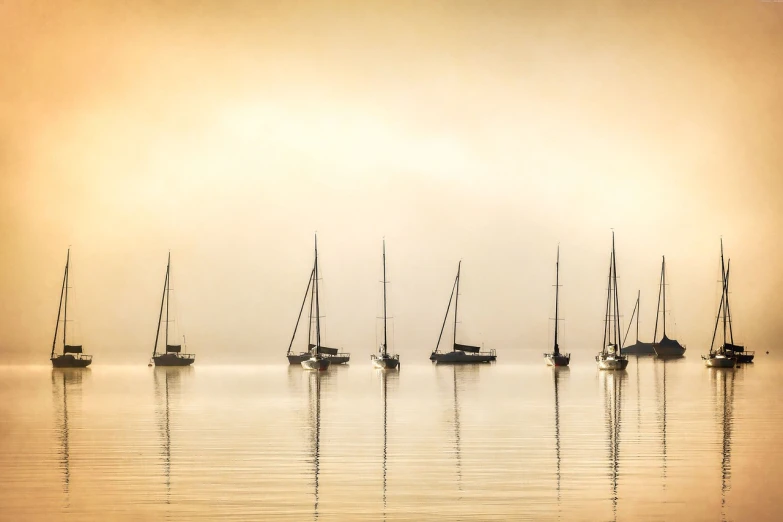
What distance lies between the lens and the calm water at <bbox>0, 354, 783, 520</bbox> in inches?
316

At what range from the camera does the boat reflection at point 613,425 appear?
917cm

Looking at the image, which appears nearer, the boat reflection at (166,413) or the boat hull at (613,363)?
the boat reflection at (166,413)

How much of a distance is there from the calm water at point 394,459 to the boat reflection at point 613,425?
3 cm

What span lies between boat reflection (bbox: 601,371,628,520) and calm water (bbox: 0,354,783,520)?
3 cm

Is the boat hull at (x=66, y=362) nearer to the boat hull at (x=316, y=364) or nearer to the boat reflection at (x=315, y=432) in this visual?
the boat hull at (x=316, y=364)

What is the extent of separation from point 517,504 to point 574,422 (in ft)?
24.2

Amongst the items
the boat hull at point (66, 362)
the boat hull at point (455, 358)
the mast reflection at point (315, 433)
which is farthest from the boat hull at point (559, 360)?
the boat hull at point (66, 362)

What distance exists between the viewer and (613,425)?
14664 mm

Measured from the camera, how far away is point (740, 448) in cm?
1170

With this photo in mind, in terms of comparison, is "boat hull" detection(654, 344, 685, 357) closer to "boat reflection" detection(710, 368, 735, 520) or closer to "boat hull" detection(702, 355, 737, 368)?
"boat hull" detection(702, 355, 737, 368)

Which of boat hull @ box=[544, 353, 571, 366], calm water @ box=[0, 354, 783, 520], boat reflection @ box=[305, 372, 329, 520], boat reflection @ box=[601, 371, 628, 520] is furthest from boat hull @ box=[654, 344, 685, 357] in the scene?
calm water @ box=[0, 354, 783, 520]

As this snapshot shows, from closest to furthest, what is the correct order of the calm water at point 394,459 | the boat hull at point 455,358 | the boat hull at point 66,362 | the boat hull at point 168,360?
the calm water at point 394,459
the boat hull at point 66,362
the boat hull at point 168,360
the boat hull at point 455,358

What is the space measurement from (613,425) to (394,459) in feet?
16.7

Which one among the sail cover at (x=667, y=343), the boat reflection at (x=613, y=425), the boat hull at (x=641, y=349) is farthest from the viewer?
the boat hull at (x=641, y=349)
